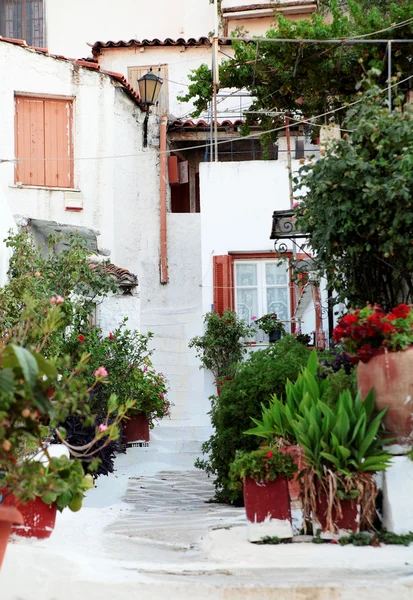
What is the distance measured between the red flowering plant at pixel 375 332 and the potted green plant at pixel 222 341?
9466 millimetres

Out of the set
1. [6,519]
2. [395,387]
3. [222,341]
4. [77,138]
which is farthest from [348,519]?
[77,138]

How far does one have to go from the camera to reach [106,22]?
2353cm

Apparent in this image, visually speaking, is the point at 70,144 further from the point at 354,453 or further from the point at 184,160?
the point at 354,453

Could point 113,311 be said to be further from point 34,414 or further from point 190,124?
point 34,414

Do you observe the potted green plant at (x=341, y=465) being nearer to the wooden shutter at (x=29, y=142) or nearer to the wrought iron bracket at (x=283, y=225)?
the wrought iron bracket at (x=283, y=225)

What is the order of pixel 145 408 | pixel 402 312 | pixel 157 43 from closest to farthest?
A: pixel 402 312, pixel 145 408, pixel 157 43

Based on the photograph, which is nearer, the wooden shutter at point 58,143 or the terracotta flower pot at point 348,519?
the terracotta flower pot at point 348,519

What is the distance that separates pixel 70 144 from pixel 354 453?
11906 mm

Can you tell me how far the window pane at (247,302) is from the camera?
17.6 meters

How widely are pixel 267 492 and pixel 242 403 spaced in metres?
2.69

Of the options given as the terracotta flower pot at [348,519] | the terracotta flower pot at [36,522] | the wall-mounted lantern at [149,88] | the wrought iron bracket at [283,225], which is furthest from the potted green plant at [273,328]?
the terracotta flower pot at [36,522]

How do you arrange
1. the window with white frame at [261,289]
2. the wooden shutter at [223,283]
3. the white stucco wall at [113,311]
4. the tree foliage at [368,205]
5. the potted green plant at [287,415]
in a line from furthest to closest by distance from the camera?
the window with white frame at [261,289] → the wooden shutter at [223,283] → the white stucco wall at [113,311] → the tree foliage at [368,205] → the potted green plant at [287,415]

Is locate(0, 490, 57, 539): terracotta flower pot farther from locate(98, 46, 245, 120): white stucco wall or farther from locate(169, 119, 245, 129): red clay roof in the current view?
locate(98, 46, 245, 120): white stucco wall

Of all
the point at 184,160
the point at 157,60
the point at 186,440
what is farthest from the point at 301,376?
the point at 157,60
